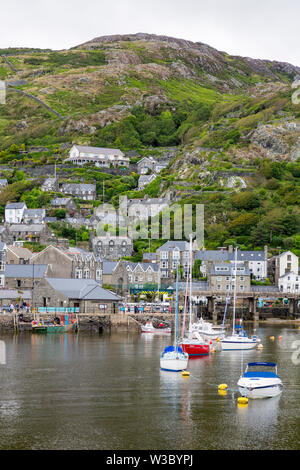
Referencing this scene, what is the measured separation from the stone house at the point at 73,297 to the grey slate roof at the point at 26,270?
538 cm

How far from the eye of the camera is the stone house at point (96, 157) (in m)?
148

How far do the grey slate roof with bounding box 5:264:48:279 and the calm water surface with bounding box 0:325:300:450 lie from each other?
86.1 feet

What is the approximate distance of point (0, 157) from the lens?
153625mm

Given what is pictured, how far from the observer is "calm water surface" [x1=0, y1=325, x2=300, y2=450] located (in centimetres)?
2753

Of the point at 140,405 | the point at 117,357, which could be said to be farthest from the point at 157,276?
the point at 140,405

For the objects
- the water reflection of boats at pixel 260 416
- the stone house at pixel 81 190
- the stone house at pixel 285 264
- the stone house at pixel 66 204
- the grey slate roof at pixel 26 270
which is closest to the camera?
the water reflection of boats at pixel 260 416

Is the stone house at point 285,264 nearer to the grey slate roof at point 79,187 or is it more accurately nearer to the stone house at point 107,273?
the stone house at point 107,273

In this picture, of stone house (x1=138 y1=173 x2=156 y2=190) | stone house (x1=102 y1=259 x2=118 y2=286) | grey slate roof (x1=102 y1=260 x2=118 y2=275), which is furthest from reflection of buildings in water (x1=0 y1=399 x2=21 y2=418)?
stone house (x1=138 y1=173 x2=156 y2=190)

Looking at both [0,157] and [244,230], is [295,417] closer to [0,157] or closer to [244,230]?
[244,230]

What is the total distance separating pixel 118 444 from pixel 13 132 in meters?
167

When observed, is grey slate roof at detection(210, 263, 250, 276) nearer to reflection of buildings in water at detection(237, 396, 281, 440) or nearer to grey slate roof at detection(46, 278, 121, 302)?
grey slate roof at detection(46, 278, 121, 302)

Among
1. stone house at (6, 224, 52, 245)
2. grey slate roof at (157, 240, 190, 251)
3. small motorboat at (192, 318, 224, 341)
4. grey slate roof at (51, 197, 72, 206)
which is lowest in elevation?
small motorboat at (192, 318, 224, 341)

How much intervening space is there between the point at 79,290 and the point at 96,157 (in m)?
80.4

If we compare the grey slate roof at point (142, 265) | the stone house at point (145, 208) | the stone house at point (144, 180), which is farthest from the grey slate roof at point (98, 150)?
the grey slate roof at point (142, 265)
